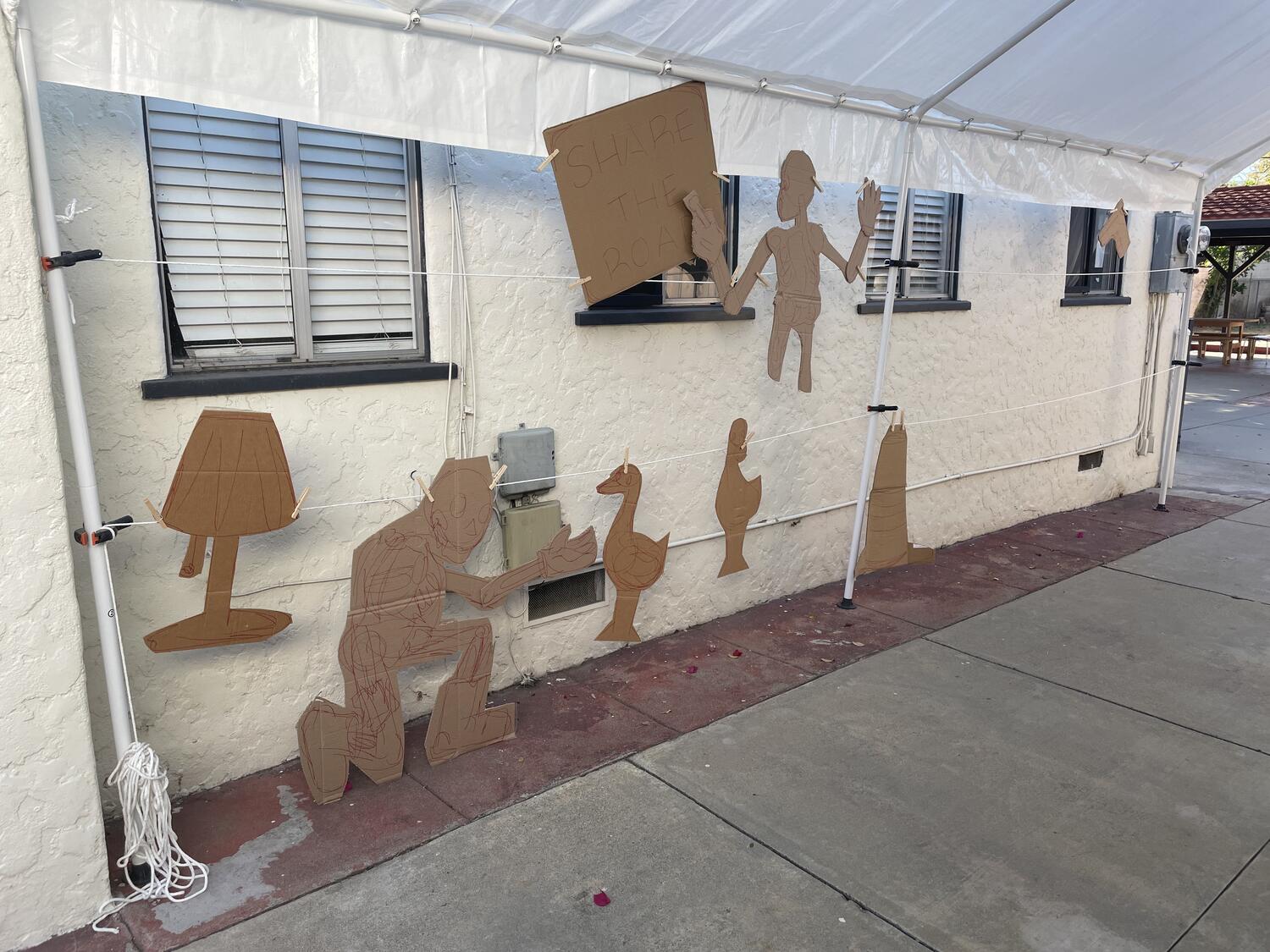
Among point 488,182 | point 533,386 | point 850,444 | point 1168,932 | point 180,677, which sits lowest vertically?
point 1168,932

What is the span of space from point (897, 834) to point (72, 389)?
9.94ft

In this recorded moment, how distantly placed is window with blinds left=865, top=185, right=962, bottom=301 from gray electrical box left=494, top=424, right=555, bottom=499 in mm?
2826

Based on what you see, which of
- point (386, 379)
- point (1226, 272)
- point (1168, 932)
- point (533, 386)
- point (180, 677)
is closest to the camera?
point (1168, 932)

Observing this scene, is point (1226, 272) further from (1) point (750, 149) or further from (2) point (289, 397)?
(2) point (289, 397)

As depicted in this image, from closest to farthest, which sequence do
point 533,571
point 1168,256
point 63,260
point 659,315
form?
point 63,260
point 533,571
point 659,315
point 1168,256

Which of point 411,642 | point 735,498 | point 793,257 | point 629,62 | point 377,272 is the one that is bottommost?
point 411,642

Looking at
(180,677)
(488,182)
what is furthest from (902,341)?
(180,677)

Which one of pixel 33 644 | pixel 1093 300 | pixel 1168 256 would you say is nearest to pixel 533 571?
pixel 33 644

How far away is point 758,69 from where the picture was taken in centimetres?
411

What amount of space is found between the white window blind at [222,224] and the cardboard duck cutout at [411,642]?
0.87 metres

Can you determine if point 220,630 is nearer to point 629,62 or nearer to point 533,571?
point 533,571

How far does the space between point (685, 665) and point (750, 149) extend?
2486 millimetres

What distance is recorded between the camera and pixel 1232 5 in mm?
4707

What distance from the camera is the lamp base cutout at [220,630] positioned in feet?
10.4
